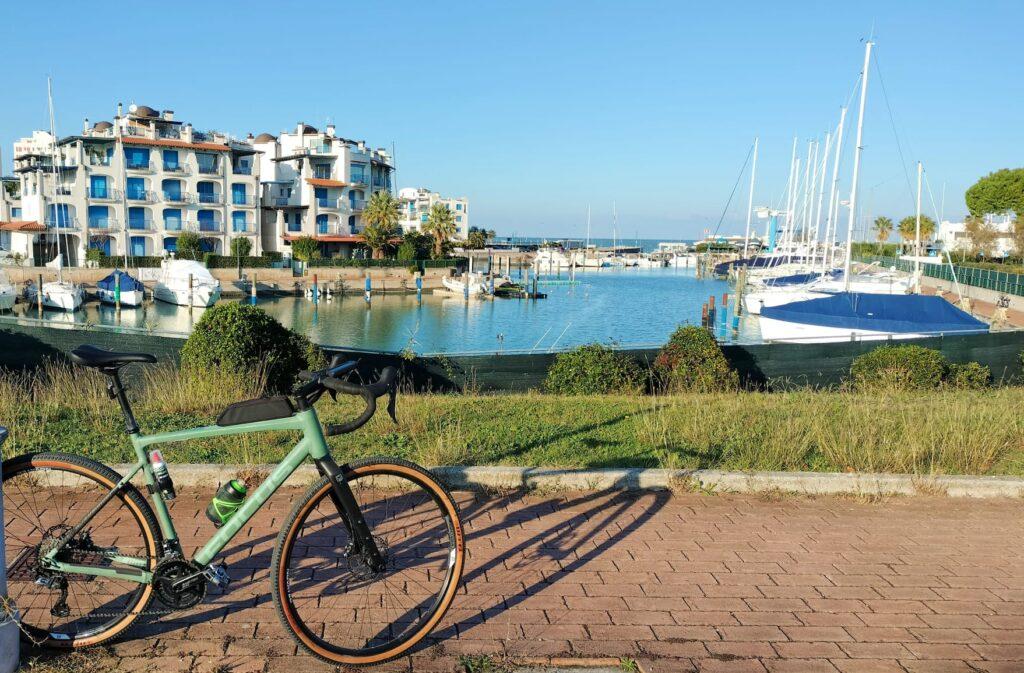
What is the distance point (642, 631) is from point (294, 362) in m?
8.94

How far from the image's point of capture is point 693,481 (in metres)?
6.18

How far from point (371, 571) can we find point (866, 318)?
82.4ft

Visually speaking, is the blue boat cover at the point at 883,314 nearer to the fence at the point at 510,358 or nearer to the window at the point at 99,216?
the fence at the point at 510,358

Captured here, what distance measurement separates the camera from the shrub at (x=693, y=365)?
13.3m

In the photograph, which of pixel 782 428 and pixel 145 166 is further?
pixel 145 166

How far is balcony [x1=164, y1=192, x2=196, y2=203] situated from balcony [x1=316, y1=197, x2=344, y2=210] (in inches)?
474

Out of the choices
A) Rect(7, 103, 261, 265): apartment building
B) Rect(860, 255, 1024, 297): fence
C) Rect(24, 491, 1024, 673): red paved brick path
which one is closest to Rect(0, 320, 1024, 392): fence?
Rect(24, 491, 1024, 673): red paved brick path

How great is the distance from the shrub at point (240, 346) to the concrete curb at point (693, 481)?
17.1 feet

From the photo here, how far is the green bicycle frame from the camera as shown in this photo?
342 cm

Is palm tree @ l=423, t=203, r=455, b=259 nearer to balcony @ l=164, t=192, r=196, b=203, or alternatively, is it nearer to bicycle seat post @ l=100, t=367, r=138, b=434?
balcony @ l=164, t=192, r=196, b=203

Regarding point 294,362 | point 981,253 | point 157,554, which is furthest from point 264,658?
point 981,253

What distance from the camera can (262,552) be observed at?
15.5 feet

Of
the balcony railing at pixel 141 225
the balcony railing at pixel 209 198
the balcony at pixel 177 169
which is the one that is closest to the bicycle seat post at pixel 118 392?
the balcony railing at pixel 141 225

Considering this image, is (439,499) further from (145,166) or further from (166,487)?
(145,166)
